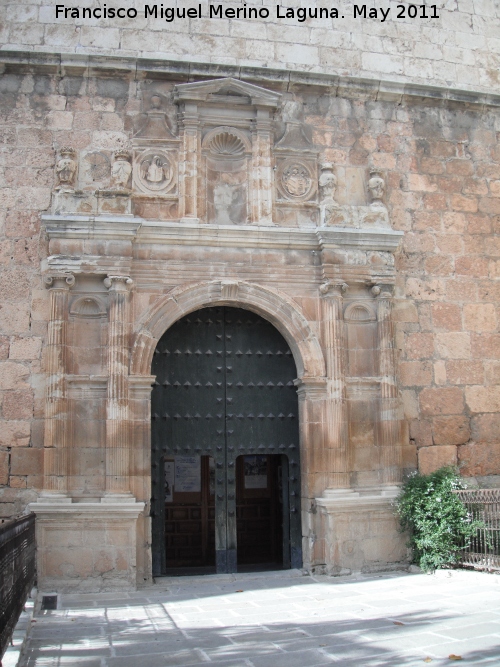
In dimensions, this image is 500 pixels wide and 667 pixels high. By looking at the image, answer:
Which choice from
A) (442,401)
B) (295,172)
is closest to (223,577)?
(442,401)

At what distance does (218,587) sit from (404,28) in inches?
267

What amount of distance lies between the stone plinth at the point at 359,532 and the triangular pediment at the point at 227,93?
429 cm

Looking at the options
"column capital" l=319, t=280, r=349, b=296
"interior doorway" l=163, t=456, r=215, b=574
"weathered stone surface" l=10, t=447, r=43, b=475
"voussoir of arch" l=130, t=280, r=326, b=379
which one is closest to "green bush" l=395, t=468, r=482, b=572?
"voussoir of arch" l=130, t=280, r=326, b=379

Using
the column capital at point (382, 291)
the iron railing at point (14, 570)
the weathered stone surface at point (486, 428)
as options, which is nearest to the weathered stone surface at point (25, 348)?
the iron railing at point (14, 570)

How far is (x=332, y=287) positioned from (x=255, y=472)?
3.37 meters

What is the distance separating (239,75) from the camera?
807cm

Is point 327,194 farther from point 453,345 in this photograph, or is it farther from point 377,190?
point 453,345

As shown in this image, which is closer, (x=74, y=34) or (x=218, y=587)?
(x=218, y=587)

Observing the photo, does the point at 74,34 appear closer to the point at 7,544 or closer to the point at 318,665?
the point at 7,544

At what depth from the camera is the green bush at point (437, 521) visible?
23.4 feet

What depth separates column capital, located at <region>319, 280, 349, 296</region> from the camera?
25.4 feet

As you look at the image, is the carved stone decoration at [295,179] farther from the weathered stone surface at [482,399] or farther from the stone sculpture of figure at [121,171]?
the weathered stone surface at [482,399]

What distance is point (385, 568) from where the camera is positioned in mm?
7410

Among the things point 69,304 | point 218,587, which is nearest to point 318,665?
point 218,587
